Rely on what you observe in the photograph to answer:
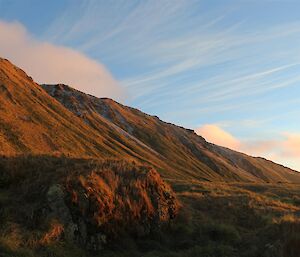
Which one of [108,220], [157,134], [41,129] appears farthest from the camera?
[157,134]

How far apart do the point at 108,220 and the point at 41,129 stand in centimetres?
6588

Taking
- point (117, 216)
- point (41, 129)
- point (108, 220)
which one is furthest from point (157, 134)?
point (108, 220)

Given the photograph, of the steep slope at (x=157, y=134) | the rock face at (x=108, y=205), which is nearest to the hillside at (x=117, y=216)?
the rock face at (x=108, y=205)

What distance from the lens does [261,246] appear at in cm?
1623

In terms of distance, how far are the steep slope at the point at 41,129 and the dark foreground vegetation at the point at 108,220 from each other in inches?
1545

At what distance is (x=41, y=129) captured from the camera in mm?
79500

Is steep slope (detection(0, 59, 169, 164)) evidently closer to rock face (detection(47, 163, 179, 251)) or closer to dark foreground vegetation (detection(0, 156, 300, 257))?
dark foreground vegetation (detection(0, 156, 300, 257))

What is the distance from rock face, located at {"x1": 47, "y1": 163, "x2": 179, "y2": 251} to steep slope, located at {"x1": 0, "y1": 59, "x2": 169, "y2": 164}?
4009 cm

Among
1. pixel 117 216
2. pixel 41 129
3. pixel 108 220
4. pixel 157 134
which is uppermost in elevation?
pixel 157 134

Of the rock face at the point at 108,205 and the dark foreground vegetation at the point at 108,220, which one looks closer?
the dark foreground vegetation at the point at 108,220

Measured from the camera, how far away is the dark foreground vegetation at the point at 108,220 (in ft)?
47.1

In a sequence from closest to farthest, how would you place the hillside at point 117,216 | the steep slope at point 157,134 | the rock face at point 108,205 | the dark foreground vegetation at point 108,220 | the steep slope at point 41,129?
the dark foreground vegetation at point 108,220 < the hillside at point 117,216 < the rock face at point 108,205 < the steep slope at point 41,129 < the steep slope at point 157,134

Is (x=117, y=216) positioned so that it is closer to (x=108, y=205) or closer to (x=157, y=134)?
(x=108, y=205)

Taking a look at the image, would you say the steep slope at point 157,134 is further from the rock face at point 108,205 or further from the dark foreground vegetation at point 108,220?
the rock face at point 108,205
